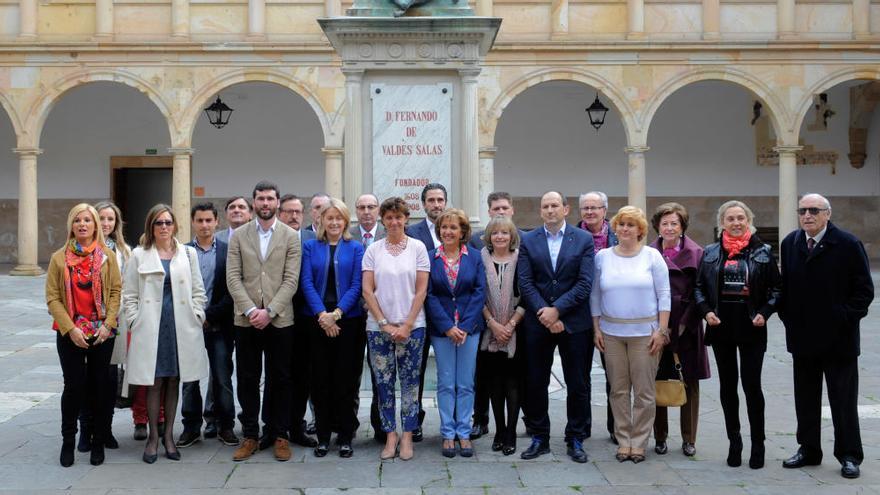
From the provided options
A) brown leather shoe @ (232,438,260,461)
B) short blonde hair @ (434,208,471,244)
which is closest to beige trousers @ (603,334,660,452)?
short blonde hair @ (434,208,471,244)

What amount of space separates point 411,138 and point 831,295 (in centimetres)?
338

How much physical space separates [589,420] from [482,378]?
0.76 m

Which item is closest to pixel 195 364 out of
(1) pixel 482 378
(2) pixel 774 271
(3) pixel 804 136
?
(1) pixel 482 378

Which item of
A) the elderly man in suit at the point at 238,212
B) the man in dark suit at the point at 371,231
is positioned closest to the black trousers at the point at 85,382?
the elderly man in suit at the point at 238,212

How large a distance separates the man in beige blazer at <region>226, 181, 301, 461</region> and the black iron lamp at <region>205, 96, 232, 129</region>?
1418cm

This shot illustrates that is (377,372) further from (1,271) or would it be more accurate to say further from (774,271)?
(1,271)

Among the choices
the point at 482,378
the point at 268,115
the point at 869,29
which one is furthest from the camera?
the point at 268,115

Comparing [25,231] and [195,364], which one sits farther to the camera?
[25,231]

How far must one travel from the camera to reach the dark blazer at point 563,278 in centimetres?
567

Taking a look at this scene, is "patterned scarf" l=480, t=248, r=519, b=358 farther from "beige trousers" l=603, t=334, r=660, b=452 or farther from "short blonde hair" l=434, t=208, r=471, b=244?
"beige trousers" l=603, t=334, r=660, b=452

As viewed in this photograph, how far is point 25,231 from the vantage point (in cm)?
1869

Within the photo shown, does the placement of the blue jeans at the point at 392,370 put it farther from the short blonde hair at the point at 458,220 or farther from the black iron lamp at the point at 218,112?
the black iron lamp at the point at 218,112

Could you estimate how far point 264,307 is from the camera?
569 centimetres

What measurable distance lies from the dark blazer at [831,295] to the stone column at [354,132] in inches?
133
